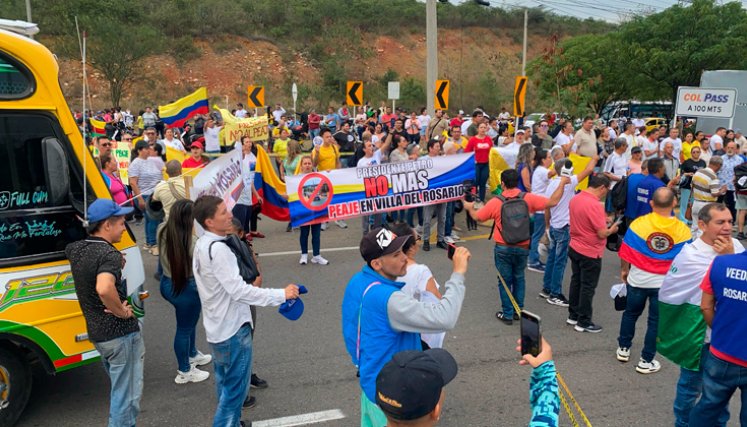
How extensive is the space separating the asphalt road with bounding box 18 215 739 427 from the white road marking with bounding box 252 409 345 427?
0.20 ft

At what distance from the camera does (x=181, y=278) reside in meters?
4.79

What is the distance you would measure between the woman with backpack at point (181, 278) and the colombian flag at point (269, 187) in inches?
162

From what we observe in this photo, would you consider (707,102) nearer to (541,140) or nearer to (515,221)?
(541,140)

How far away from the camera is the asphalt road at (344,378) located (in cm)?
479

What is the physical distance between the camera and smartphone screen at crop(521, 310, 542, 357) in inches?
94.9

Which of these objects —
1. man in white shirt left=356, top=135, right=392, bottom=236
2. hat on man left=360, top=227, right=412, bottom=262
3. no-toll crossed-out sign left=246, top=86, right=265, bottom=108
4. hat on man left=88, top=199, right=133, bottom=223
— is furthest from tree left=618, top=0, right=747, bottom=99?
hat on man left=88, top=199, right=133, bottom=223

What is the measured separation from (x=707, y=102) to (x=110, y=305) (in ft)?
59.8

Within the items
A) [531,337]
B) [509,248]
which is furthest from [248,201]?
[531,337]

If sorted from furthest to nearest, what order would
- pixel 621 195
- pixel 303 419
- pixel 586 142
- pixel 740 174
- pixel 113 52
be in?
pixel 113 52 < pixel 586 142 < pixel 740 174 < pixel 621 195 < pixel 303 419

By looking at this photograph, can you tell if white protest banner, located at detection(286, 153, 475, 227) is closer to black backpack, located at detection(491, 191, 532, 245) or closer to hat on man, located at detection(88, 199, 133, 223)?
black backpack, located at detection(491, 191, 532, 245)

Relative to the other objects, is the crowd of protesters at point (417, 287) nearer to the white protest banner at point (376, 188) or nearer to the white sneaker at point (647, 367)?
the white sneaker at point (647, 367)

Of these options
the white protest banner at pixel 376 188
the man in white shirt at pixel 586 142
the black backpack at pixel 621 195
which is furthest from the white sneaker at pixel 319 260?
the man in white shirt at pixel 586 142

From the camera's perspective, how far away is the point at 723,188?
1011 cm

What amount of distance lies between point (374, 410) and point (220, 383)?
139 centimetres
